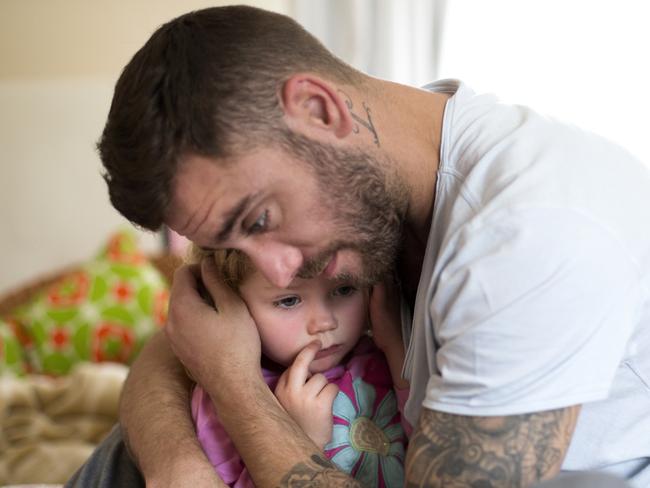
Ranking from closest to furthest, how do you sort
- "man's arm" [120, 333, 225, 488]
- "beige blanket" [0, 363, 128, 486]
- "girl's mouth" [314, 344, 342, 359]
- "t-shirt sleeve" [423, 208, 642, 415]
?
1. "t-shirt sleeve" [423, 208, 642, 415]
2. "man's arm" [120, 333, 225, 488]
3. "girl's mouth" [314, 344, 342, 359]
4. "beige blanket" [0, 363, 128, 486]

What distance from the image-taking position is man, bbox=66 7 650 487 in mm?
1009

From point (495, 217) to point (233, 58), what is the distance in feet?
1.45

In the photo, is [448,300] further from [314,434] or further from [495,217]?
[314,434]

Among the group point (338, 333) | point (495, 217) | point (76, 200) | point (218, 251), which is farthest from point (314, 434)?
point (76, 200)

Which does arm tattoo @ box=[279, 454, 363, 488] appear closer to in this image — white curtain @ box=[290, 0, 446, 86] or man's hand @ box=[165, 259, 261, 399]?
man's hand @ box=[165, 259, 261, 399]

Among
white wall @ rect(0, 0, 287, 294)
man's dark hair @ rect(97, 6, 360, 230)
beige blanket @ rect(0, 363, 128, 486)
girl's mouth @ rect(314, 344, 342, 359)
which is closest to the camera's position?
man's dark hair @ rect(97, 6, 360, 230)

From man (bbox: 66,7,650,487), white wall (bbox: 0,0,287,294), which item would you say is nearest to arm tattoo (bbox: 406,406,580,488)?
man (bbox: 66,7,650,487)

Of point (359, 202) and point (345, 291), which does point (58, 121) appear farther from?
point (359, 202)

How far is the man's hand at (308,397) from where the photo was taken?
1.36 m

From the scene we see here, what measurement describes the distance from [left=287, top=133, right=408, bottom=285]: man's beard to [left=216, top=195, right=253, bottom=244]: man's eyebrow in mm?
103

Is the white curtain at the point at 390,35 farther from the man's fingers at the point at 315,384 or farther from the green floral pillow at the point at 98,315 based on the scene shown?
the man's fingers at the point at 315,384

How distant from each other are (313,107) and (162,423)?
0.62m

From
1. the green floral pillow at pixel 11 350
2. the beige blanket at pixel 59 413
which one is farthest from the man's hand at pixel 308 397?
the green floral pillow at pixel 11 350

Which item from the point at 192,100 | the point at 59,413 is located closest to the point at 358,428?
the point at 192,100
